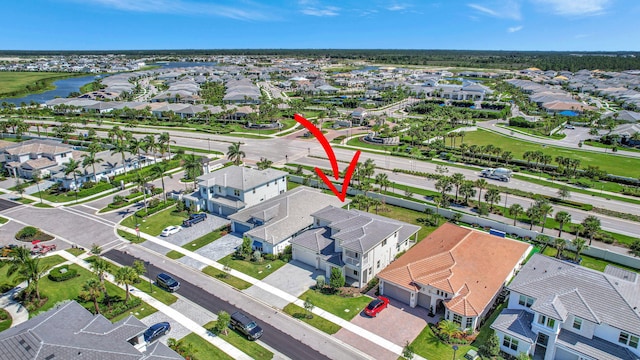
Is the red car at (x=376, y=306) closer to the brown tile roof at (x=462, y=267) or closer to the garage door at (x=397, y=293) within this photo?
the garage door at (x=397, y=293)

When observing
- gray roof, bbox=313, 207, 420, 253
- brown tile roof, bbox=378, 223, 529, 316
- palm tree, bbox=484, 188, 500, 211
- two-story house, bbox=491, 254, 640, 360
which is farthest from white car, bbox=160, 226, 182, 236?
palm tree, bbox=484, 188, 500, 211

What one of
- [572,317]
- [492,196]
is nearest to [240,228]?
[492,196]

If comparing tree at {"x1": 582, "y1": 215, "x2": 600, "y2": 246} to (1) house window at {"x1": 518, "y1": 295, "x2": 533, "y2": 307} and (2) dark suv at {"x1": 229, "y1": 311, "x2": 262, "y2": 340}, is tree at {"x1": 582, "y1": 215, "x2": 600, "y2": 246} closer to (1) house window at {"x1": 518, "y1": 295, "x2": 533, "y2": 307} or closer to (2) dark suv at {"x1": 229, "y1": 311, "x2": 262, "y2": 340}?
(1) house window at {"x1": 518, "y1": 295, "x2": 533, "y2": 307}

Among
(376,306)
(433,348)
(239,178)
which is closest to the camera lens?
(433,348)

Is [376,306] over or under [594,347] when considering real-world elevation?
under

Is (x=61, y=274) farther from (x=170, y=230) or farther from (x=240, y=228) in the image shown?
(x=240, y=228)

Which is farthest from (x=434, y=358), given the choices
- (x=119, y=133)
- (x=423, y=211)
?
(x=119, y=133)
